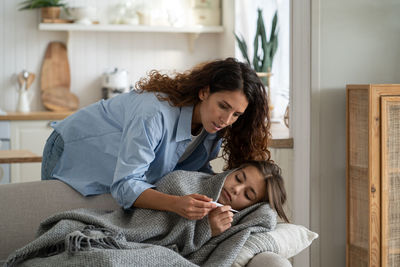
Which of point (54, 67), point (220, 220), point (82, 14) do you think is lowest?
point (220, 220)

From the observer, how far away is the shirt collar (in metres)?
2.07

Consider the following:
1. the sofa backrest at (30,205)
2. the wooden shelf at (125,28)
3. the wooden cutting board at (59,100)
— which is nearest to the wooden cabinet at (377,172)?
the sofa backrest at (30,205)

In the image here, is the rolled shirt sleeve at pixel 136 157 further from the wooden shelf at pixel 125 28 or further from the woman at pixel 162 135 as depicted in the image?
the wooden shelf at pixel 125 28

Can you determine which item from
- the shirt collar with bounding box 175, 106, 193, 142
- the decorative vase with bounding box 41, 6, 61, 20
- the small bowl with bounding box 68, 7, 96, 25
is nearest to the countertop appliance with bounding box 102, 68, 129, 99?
the small bowl with bounding box 68, 7, 96, 25

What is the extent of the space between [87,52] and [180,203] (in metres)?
3.14

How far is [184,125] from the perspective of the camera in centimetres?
208

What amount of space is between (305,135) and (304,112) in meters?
0.11

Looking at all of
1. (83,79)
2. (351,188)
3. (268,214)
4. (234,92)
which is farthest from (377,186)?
(83,79)

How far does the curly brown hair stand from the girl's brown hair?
0.13 meters

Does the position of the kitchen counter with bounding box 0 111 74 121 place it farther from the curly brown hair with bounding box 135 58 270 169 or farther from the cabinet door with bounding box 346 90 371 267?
the cabinet door with bounding box 346 90 371 267

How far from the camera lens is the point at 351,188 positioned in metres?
2.69

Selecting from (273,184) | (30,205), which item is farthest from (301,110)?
(30,205)

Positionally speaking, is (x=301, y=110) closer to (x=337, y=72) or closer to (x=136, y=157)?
(x=337, y=72)

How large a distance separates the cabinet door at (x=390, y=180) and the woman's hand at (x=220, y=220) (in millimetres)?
943
